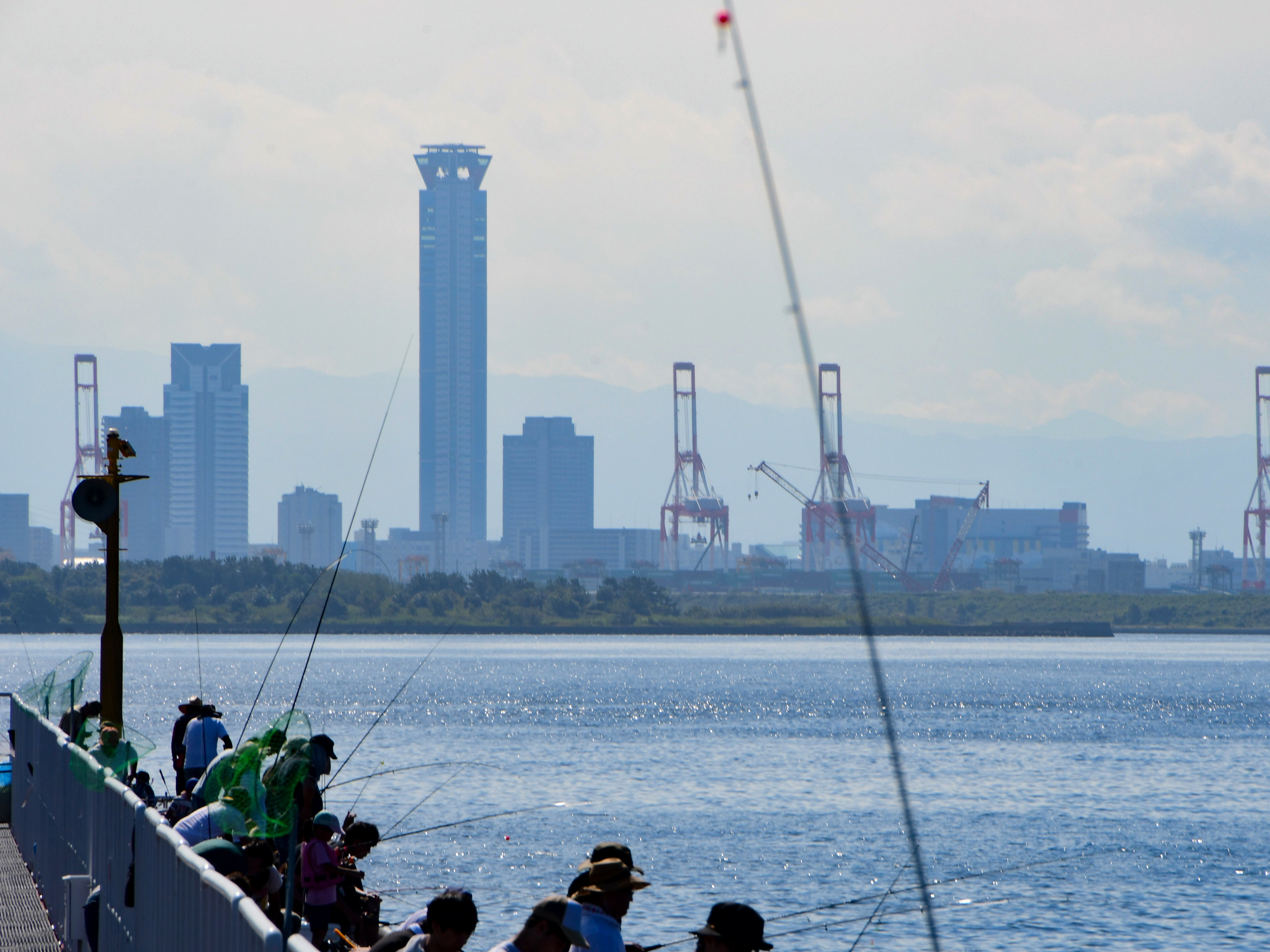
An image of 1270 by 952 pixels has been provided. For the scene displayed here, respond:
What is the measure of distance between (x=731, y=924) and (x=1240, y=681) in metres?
102

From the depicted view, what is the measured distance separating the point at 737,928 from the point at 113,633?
926 centimetres

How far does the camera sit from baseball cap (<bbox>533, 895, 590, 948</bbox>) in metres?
5.24

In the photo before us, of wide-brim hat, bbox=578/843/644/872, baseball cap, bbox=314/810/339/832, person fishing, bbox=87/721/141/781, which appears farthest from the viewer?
person fishing, bbox=87/721/141/781

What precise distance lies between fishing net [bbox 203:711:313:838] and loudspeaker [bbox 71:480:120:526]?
587cm

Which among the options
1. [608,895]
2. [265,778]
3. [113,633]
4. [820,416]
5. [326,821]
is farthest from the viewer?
[113,633]

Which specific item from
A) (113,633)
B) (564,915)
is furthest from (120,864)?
(113,633)

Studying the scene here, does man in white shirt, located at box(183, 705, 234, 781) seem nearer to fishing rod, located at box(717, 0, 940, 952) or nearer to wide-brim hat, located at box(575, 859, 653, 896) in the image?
wide-brim hat, located at box(575, 859, 653, 896)

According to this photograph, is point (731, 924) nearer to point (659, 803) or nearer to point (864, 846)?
point (864, 846)

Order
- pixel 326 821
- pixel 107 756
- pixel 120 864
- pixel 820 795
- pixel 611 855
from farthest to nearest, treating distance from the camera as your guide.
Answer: pixel 820 795 → pixel 107 756 → pixel 326 821 → pixel 120 864 → pixel 611 855

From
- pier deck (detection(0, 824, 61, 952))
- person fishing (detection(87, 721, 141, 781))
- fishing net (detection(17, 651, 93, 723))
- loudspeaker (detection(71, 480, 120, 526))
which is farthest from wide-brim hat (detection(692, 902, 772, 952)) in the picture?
fishing net (detection(17, 651, 93, 723))

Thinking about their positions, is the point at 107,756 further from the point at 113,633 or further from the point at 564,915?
the point at 564,915

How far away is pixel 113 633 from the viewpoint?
13578 mm

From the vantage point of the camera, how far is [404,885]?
24203 mm

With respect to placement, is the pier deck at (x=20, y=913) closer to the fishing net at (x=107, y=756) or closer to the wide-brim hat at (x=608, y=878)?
the fishing net at (x=107, y=756)
